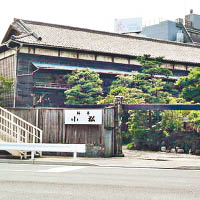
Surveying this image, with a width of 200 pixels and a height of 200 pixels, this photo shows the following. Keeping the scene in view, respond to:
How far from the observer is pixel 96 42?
141 feet

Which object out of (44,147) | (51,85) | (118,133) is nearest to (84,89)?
(51,85)

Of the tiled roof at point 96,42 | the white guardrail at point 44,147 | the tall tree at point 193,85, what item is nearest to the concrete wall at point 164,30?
the tiled roof at point 96,42

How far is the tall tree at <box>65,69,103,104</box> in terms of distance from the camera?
33.4 meters

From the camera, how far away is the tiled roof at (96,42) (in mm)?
38969

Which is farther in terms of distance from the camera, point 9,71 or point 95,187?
point 9,71

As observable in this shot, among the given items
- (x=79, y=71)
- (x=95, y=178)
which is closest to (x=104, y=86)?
(x=79, y=71)

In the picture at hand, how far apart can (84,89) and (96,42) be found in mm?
10257

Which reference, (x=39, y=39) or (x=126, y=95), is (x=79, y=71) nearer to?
(x=39, y=39)

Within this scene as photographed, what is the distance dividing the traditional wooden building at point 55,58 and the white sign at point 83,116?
1831 centimetres

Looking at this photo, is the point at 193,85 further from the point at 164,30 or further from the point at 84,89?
the point at 164,30

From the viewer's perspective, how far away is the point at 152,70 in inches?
1268

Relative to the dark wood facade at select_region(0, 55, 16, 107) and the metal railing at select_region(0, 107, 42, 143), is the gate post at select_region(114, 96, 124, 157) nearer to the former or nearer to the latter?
the metal railing at select_region(0, 107, 42, 143)

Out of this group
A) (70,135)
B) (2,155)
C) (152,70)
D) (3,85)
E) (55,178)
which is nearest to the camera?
(55,178)

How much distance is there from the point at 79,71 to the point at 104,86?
465cm
